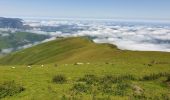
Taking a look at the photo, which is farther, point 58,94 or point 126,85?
point 126,85

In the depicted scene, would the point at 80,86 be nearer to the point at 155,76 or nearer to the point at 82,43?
the point at 155,76

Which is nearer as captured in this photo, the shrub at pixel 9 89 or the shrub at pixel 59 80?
the shrub at pixel 9 89

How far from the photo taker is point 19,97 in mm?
28578

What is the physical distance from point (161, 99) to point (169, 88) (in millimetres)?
6592

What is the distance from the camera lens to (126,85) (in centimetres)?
3362

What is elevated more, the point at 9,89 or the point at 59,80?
the point at 9,89

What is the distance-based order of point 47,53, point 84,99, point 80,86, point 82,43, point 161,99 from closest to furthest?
point 84,99 < point 161,99 < point 80,86 < point 82,43 < point 47,53

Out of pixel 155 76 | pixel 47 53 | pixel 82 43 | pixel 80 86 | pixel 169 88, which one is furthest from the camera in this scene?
pixel 47 53

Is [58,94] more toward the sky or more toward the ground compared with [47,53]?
more toward the sky

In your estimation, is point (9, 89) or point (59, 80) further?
point (59, 80)

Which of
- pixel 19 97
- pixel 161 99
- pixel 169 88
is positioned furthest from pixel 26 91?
pixel 169 88

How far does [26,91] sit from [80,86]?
220 inches

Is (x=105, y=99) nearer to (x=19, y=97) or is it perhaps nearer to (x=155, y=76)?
(x=19, y=97)

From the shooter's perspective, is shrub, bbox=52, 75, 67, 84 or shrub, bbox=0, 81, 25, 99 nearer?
shrub, bbox=0, 81, 25, 99
